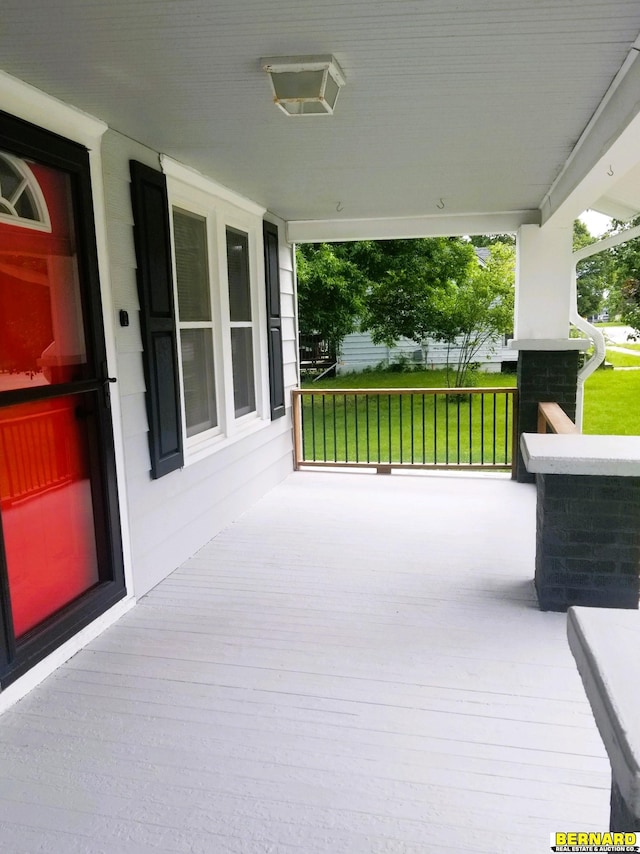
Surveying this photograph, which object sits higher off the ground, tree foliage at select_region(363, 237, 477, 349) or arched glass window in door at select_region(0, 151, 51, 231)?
tree foliage at select_region(363, 237, 477, 349)

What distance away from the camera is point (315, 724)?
222 centimetres

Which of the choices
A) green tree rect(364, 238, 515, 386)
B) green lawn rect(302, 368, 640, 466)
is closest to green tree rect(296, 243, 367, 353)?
green tree rect(364, 238, 515, 386)

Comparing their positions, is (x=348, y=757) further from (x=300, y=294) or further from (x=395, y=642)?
(x=300, y=294)

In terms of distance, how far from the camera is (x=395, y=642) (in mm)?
2805

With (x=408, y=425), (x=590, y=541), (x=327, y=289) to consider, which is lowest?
(x=408, y=425)

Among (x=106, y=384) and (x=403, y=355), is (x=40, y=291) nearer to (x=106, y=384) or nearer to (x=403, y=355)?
(x=106, y=384)

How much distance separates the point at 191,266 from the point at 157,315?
2.55 feet

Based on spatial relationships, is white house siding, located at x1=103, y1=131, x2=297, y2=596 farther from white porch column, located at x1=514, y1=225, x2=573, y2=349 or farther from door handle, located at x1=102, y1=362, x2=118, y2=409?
white porch column, located at x1=514, y1=225, x2=573, y2=349

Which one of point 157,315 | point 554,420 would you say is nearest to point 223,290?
point 157,315

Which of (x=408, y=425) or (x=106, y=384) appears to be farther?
(x=408, y=425)

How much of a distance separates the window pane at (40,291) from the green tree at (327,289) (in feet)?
25.0

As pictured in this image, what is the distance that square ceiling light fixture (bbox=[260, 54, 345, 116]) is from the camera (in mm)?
2232

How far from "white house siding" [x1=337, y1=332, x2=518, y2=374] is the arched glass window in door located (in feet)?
→ 33.2

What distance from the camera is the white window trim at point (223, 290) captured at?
3863 mm
